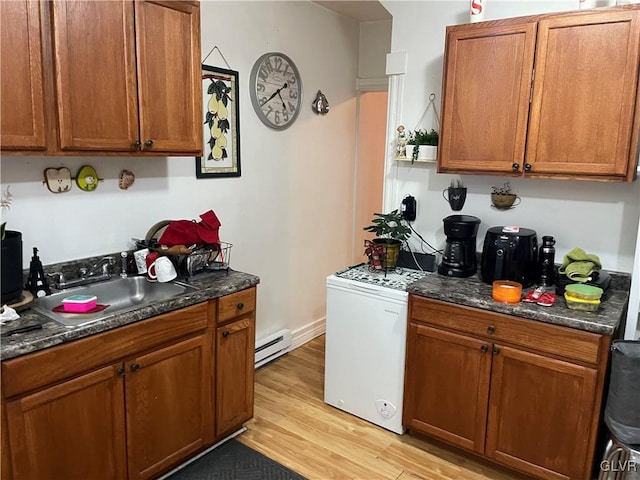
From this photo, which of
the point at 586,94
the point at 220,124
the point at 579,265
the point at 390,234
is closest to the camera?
the point at 586,94

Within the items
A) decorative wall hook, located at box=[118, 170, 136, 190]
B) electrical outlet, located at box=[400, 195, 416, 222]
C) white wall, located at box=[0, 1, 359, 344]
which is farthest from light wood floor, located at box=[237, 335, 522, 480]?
decorative wall hook, located at box=[118, 170, 136, 190]

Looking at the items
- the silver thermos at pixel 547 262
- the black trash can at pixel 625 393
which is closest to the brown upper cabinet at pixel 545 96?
the silver thermos at pixel 547 262

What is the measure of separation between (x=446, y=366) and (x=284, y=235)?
164 centimetres

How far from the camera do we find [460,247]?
2.68 meters

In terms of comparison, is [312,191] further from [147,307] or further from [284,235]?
[147,307]

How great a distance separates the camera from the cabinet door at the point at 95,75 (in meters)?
1.92

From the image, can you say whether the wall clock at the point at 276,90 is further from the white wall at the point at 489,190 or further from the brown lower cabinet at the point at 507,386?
the brown lower cabinet at the point at 507,386

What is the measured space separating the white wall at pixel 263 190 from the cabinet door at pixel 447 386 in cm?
134

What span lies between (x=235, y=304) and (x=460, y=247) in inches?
48.7

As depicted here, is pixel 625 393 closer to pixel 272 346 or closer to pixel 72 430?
pixel 72 430

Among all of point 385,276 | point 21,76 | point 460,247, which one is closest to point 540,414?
point 460,247

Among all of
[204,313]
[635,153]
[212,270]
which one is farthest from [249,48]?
[635,153]

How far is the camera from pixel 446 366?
97.7 inches

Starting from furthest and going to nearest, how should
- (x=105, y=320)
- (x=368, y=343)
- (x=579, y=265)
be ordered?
(x=368, y=343) < (x=579, y=265) < (x=105, y=320)
